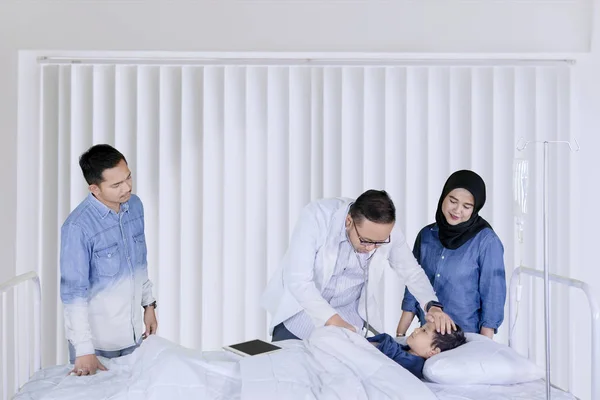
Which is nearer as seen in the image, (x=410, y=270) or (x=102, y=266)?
(x=102, y=266)

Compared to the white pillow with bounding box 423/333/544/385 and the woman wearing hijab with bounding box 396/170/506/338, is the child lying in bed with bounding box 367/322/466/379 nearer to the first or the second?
the white pillow with bounding box 423/333/544/385

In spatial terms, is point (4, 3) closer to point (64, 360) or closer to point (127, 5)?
point (127, 5)

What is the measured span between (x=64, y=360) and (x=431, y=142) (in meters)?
2.39

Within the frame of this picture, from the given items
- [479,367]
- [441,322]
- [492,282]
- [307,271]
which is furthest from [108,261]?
[492,282]

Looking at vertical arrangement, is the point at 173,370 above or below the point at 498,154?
below

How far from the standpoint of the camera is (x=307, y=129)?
3.82m

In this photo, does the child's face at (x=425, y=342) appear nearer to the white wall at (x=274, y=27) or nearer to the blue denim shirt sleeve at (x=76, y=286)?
the blue denim shirt sleeve at (x=76, y=286)

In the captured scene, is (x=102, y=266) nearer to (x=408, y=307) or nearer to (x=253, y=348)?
(x=253, y=348)

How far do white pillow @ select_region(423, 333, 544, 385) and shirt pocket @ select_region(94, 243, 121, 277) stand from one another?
3.97ft

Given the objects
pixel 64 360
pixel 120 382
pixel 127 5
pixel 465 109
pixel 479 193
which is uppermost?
pixel 127 5

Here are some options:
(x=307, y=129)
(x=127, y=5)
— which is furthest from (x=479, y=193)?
(x=127, y=5)

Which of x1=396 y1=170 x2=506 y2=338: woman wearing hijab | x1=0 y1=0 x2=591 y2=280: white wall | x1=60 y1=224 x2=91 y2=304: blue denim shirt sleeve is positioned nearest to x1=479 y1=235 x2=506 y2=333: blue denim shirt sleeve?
x1=396 y1=170 x2=506 y2=338: woman wearing hijab

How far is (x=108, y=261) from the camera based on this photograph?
101 inches

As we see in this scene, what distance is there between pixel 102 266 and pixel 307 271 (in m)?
0.78
